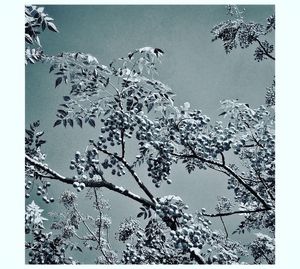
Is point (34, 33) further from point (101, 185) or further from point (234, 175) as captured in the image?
point (234, 175)

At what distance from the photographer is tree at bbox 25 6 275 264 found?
2.12 m

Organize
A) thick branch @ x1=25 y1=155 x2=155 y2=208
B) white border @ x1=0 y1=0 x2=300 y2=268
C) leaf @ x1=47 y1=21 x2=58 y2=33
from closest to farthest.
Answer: thick branch @ x1=25 y1=155 x2=155 y2=208
white border @ x1=0 y1=0 x2=300 y2=268
leaf @ x1=47 y1=21 x2=58 y2=33

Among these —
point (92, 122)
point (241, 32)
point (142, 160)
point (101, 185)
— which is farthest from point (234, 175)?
point (241, 32)

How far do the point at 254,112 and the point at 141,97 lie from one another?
62 cm

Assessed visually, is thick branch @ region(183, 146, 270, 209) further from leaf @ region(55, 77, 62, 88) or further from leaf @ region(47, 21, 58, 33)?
leaf @ region(47, 21, 58, 33)

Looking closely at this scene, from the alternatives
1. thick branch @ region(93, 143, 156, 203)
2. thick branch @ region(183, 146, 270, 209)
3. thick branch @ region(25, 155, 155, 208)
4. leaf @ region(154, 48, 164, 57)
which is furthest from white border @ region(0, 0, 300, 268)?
thick branch @ region(93, 143, 156, 203)

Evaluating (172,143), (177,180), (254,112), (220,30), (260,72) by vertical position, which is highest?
(220,30)

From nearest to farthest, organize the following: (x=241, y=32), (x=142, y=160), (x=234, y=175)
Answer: (x=234, y=175)
(x=142, y=160)
(x=241, y=32)

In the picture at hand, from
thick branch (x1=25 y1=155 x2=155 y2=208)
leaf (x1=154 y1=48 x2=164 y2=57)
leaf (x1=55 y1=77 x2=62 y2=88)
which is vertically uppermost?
leaf (x1=154 y1=48 x2=164 y2=57)

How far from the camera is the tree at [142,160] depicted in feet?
6.94

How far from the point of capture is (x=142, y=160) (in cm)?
220
